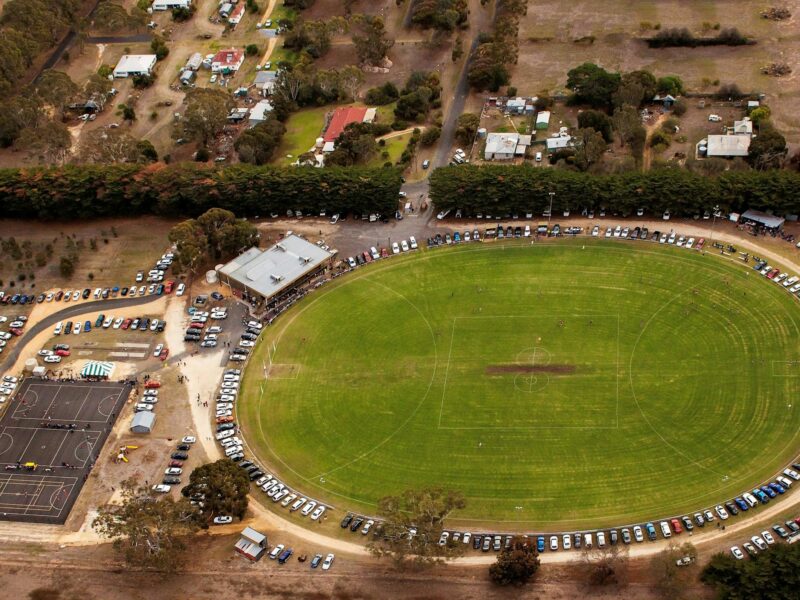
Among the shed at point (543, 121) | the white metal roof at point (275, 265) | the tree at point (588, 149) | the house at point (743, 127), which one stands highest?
the house at point (743, 127)

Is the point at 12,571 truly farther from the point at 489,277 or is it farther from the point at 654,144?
the point at 654,144

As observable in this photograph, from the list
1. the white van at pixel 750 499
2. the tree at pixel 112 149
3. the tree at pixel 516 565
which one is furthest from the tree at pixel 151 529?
the tree at pixel 112 149

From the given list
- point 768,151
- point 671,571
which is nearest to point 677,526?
point 671,571

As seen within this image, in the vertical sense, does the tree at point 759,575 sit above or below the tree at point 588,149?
below

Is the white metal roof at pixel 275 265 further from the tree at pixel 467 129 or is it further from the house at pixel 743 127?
the house at pixel 743 127

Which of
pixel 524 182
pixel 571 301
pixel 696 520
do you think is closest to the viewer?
pixel 696 520

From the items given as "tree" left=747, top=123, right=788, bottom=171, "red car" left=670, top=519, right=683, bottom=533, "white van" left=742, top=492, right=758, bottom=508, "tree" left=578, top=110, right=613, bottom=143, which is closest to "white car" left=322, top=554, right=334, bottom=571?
"red car" left=670, top=519, right=683, bottom=533

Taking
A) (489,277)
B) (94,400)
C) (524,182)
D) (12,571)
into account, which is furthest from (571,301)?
(12,571)

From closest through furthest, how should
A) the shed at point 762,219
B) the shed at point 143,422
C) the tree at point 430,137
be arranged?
the shed at point 143,422
the shed at point 762,219
the tree at point 430,137
